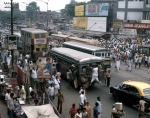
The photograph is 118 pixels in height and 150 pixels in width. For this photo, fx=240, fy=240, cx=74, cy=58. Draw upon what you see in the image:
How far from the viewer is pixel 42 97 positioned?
12.8 metres

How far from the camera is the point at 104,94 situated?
1550 centimetres

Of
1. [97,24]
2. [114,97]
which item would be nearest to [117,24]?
[97,24]

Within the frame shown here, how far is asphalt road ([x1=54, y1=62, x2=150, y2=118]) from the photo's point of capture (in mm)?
12570

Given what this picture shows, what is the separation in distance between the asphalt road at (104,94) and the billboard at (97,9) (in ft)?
108

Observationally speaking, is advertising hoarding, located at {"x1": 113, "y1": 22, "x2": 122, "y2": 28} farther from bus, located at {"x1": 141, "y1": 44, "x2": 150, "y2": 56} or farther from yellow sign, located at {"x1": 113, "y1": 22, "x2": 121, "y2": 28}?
bus, located at {"x1": 141, "y1": 44, "x2": 150, "y2": 56}

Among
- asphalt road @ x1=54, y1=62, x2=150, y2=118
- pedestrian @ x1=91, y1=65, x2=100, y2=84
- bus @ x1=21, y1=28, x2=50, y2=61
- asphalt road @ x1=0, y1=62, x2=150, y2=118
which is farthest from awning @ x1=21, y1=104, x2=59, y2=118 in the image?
bus @ x1=21, y1=28, x2=50, y2=61

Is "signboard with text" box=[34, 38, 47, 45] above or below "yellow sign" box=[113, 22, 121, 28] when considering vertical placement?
below

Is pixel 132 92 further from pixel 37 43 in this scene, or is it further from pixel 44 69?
pixel 37 43

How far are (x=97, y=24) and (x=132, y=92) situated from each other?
151 feet

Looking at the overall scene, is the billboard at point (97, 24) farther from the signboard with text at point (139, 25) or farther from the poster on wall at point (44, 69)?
the poster on wall at point (44, 69)

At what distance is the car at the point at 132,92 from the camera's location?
12.2 m

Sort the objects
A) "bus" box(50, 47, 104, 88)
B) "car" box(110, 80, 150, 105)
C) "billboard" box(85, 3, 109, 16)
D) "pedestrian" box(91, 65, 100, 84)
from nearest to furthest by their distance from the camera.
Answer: "car" box(110, 80, 150, 105) < "pedestrian" box(91, 65, 100, 84) < "bus" box(50, 47, 104, 88) < "billboard" box(85, 3, 109, 16)

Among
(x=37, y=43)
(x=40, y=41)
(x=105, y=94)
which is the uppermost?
(x=40, y=41)

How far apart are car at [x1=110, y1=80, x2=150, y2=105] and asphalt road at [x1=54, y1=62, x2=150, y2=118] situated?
45cm
